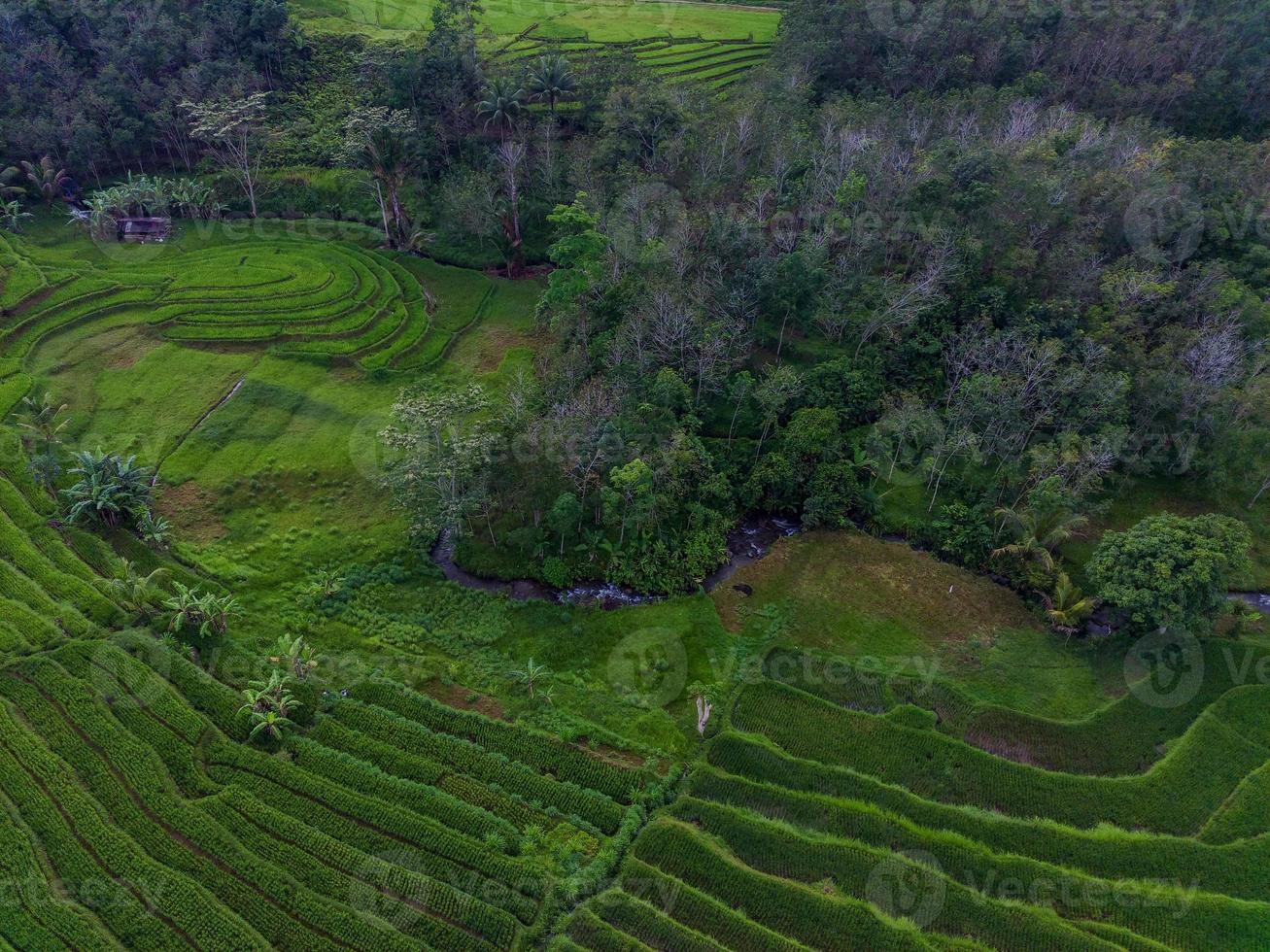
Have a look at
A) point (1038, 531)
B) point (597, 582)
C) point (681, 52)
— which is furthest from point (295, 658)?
point (681, 52)

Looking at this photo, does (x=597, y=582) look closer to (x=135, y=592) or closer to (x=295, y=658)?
(x=295, y=658)

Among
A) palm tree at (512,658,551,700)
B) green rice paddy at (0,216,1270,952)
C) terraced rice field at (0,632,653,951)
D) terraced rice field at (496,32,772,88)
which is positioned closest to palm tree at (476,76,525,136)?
terraced rice field at (496,32,772,88)

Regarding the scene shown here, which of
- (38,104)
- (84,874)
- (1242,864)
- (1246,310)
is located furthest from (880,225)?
(38,104)

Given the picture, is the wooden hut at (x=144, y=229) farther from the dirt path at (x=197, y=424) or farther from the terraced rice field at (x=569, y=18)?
the terraced rice field at (x=569, y=18)

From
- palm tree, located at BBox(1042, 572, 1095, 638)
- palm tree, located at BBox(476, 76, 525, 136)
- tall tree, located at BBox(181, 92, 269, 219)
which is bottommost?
palm tree, located at BBox(1042, 572, 1095, 638)

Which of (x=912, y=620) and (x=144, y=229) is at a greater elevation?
(x=144, y=229)
